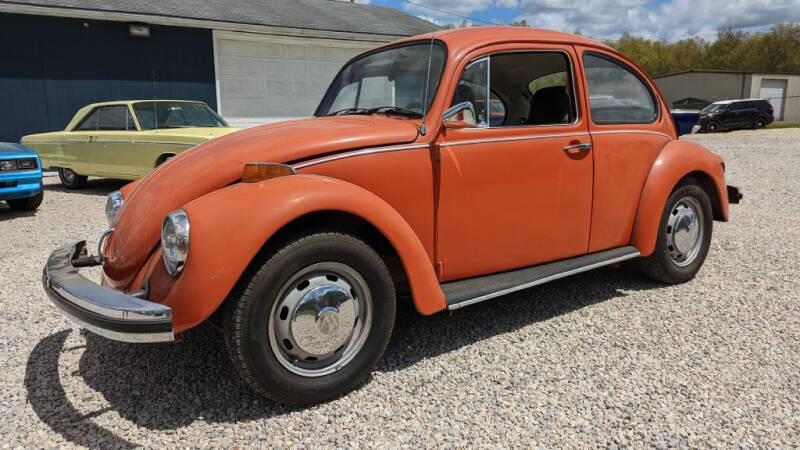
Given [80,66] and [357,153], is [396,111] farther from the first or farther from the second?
[80,66]

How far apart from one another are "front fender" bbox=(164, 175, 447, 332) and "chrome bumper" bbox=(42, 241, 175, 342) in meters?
0.14

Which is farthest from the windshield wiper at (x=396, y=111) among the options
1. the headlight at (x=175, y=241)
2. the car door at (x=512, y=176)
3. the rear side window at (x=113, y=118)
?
the rear side window at (x=113, y=118)

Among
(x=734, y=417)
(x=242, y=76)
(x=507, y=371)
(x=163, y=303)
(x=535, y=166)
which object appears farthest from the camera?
(x=242, y=76)

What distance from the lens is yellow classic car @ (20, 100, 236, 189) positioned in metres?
7.94

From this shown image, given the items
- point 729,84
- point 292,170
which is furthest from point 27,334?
point 729,84

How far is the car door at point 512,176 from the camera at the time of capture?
3.08 metres

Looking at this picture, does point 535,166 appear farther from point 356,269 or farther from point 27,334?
point 27,334

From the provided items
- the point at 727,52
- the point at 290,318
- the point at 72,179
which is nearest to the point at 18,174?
the point at 72,179

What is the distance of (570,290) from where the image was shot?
423 centimetres

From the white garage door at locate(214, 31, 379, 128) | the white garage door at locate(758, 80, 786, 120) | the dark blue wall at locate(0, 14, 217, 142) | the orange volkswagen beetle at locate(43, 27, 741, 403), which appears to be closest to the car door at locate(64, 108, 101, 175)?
the dark blue wall at locate(0, 14, 217, 142)

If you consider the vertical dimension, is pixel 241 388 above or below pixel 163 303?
below

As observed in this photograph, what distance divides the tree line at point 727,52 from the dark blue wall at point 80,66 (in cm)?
4225

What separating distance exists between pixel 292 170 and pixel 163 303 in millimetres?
845

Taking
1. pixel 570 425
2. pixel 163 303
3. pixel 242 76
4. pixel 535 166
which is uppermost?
pixel 242 76
